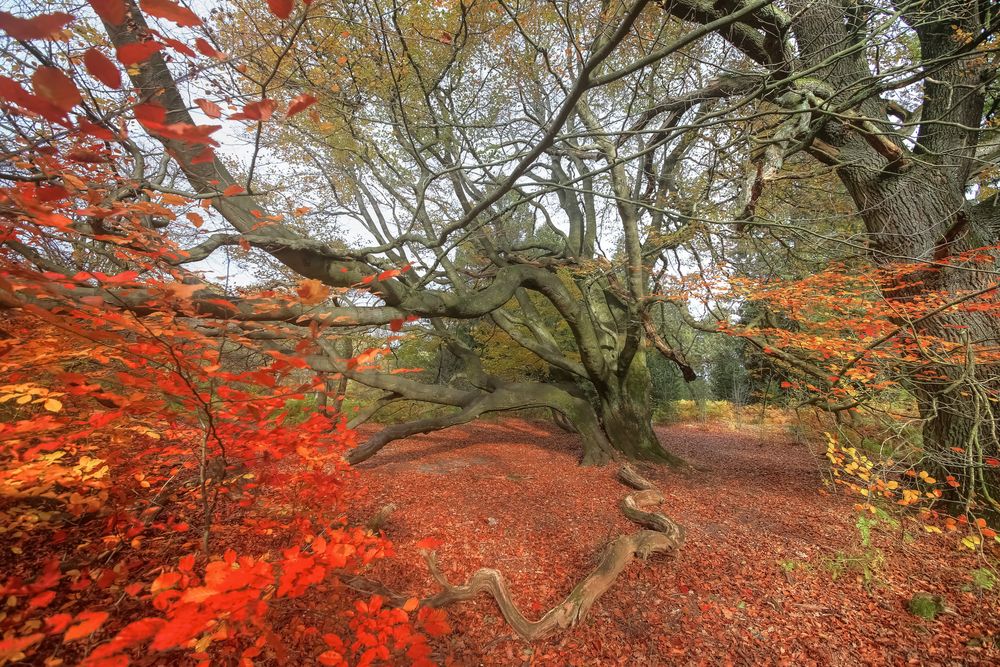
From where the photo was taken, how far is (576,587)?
3.25 meters

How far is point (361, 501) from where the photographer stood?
493 centimetres

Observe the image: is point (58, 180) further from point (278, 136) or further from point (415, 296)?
point (278, 136)

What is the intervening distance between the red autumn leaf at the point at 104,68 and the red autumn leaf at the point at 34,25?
89mm

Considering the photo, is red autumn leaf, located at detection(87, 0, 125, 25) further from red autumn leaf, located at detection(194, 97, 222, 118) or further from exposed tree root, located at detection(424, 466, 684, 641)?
exposed tree root, located at detection(424, 466, 684, 641)

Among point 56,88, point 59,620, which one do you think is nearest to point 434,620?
point 59,620

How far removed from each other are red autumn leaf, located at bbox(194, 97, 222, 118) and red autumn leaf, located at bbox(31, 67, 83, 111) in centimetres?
40

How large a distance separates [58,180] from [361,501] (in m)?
4.16

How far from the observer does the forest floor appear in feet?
9.07

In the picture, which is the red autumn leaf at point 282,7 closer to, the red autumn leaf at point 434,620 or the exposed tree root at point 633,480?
the red autumn leaf at point 434,620

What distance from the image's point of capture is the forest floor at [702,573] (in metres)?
2.76

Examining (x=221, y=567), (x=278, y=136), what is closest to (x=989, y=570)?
(x=221, y=567)

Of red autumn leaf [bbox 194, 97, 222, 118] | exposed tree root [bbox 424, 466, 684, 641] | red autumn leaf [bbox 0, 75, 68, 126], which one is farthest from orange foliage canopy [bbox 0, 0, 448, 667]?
exposed tree root [bbox 424, 466, 684, 641]

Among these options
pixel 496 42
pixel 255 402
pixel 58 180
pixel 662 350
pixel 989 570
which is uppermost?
pixel 496 42

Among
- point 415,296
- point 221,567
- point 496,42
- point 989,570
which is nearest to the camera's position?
point 221,567
